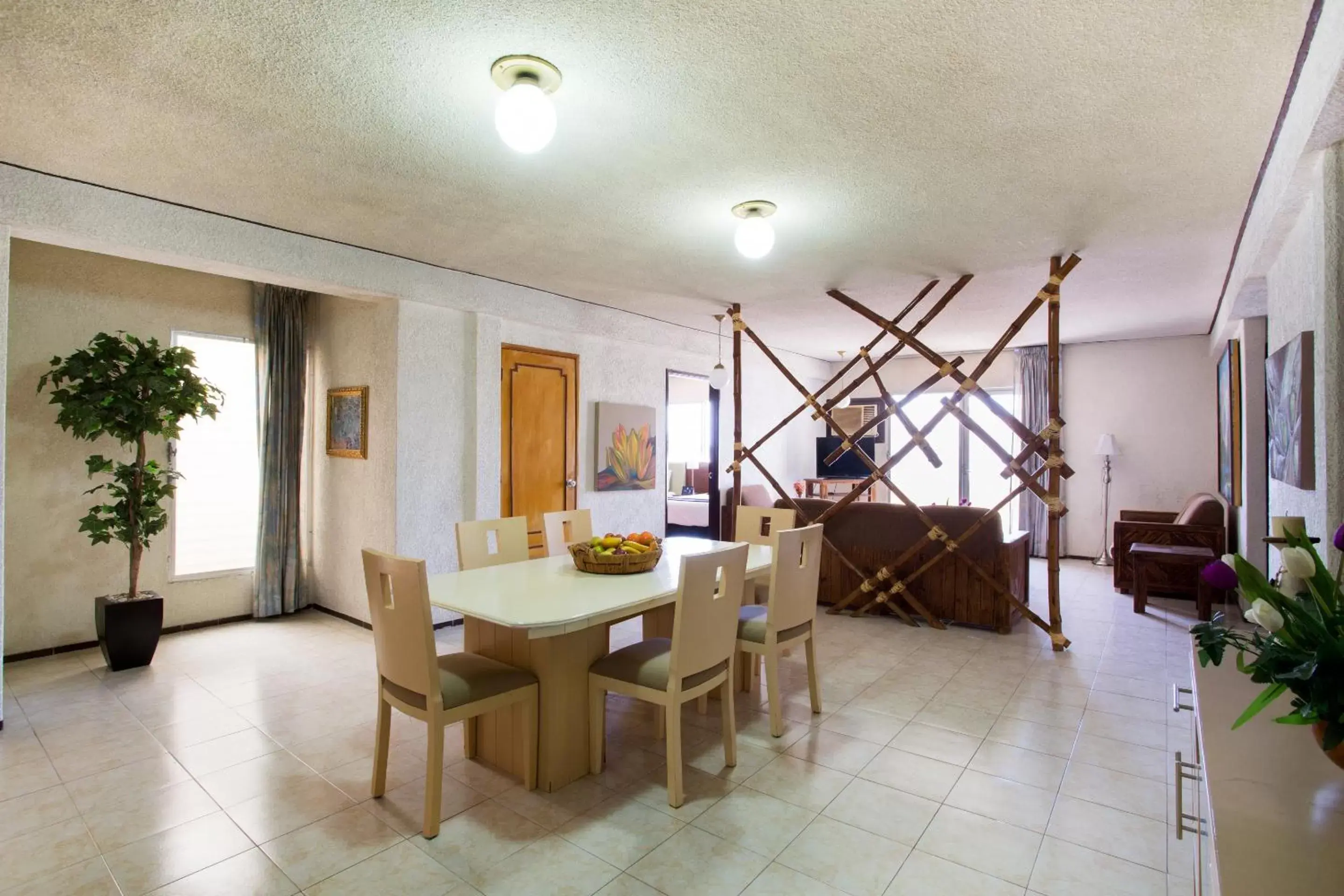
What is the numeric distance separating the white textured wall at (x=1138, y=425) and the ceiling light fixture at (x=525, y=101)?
738cm

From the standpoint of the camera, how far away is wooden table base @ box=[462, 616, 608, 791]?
8.21 ft

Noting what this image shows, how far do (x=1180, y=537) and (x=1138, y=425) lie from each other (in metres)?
2.22

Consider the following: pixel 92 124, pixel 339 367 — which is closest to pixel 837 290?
pixel 339 367

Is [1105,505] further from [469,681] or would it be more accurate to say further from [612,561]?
[469,681]

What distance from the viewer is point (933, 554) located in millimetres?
4973

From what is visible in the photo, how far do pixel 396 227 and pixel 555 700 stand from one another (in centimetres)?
276

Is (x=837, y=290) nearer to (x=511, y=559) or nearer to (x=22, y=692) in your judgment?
(x=511, y=559)

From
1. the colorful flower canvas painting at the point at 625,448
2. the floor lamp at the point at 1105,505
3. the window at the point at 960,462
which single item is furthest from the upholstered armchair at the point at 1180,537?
the colorful flower canvas painting at the point at 625,448

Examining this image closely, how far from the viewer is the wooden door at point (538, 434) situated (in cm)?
512

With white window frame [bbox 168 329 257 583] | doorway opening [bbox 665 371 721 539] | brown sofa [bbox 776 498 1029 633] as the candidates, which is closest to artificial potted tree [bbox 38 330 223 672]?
white window frame [bbox 168 329 257 583]

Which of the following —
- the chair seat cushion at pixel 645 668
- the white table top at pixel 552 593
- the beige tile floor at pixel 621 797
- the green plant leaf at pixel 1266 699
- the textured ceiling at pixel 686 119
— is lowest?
the beige tile floor at pixel 621 797

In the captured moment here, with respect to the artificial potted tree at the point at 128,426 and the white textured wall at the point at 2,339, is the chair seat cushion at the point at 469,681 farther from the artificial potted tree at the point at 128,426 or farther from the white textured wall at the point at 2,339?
the artificial potted tree at the point at 128,426

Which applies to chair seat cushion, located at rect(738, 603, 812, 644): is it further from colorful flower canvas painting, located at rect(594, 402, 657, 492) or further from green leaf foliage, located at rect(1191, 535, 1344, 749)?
colorful flower canvas painting, located at rect(594, 402, 657, 492)

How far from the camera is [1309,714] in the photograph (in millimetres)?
1003
